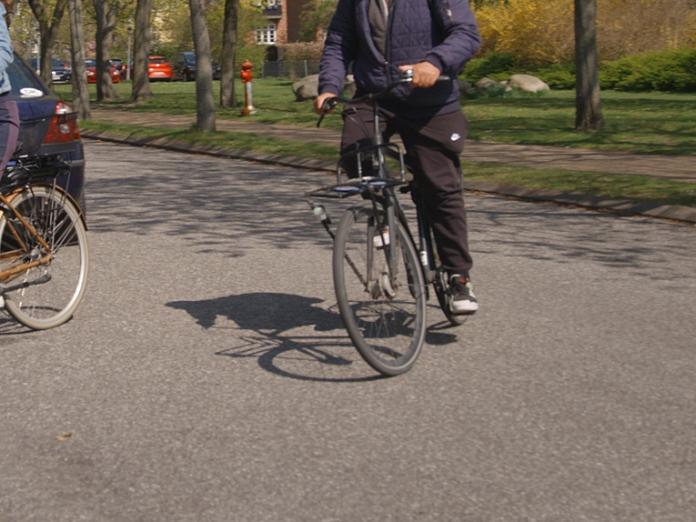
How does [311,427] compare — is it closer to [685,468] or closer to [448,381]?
[448,381]

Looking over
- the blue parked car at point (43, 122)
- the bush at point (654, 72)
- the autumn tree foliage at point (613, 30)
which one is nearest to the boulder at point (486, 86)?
the bush at point (654, 72)

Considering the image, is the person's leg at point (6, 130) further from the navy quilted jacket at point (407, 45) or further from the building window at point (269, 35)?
the building window at point (269, 35)

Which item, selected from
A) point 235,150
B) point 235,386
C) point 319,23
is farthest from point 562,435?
point 319,23

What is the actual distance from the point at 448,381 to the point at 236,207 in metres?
6.74

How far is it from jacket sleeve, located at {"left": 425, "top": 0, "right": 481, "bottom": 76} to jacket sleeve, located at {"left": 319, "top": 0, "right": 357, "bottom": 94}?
0.39 m

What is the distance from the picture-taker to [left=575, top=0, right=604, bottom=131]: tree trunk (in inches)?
829

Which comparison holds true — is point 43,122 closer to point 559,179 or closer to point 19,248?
point 19,248

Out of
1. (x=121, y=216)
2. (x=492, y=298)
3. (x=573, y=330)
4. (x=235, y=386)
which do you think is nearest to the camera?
(x=235, y=386)

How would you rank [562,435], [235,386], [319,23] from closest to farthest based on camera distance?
1. [562,435]
2. [235,386]
3. [319,23]

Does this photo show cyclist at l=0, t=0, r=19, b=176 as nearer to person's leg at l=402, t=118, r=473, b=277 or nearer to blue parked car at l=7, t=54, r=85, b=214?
person's leg at l=402, t=118, r=473, b=277

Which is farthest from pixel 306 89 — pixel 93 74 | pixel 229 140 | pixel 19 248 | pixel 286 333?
pixel 93 74

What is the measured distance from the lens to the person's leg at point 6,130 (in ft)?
21.2

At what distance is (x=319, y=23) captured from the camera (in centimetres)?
8119

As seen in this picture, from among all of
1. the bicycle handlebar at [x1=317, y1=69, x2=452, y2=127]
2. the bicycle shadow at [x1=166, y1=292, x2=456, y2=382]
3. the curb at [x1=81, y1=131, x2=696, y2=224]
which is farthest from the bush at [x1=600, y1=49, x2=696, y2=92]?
the bicycle handlebar at [x1=317, y1=69, x2=452, y2=127]
